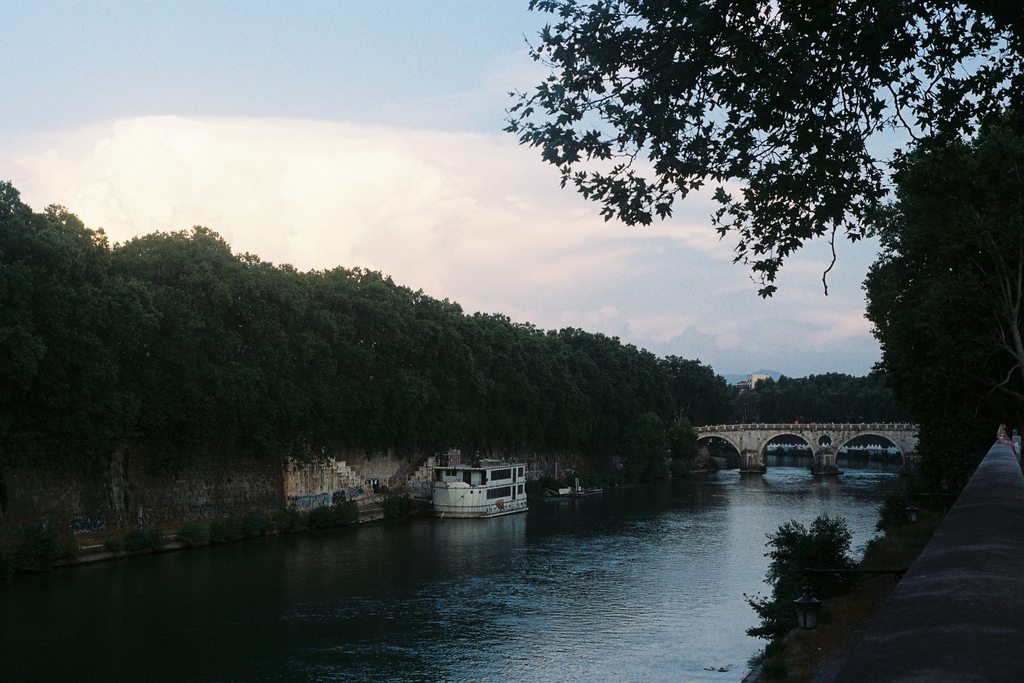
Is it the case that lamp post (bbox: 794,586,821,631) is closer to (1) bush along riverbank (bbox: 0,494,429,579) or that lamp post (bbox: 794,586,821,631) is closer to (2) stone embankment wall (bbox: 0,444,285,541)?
(1) bush along riverbank (bbox: 0,494,429,579)

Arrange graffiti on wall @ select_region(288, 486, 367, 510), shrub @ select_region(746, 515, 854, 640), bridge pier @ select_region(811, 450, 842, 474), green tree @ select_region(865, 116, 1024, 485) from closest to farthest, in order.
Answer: shrub @ select_region(746, 515, 854, 640) < green tree @ select_region(865, 116, 1024, 485) < graffiti on wall @ select_region(288, 486, 367, 510) < bridge pier @ select_region(811, 450, 842, 474)

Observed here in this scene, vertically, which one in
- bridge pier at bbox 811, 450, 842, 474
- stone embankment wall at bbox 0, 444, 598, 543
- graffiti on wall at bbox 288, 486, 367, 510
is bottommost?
bridge pier at bbox 811, 450, 842, 474

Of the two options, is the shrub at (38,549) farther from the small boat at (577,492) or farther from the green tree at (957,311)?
the small boat at (577,492)

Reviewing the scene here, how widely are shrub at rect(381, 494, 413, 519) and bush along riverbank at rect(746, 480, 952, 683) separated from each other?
2568 cm

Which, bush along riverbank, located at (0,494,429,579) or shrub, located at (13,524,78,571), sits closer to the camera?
shrub, located at (13,524,78,571)

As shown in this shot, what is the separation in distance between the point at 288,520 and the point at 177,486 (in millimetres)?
4823

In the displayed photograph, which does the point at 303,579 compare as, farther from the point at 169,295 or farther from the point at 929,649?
the point at 929,649

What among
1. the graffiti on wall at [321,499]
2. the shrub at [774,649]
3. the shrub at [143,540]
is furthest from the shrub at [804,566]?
the graffiti on wall at [321,499]

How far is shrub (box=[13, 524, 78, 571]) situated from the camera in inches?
1195

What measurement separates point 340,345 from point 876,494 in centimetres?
3779

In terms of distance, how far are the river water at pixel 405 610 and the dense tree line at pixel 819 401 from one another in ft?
308

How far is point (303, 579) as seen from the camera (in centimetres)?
3091

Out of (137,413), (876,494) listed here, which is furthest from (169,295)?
(876,494)

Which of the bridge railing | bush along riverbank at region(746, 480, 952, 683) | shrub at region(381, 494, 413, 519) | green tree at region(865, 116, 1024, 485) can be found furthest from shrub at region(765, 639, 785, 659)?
the bridge railing
